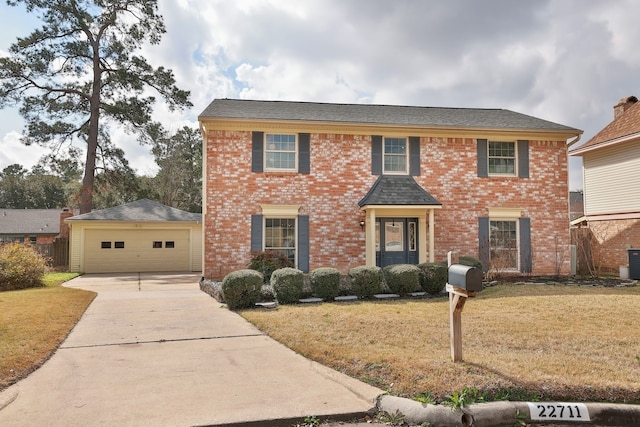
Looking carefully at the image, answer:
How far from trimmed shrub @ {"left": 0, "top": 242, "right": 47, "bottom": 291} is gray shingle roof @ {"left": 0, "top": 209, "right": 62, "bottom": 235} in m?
25.5

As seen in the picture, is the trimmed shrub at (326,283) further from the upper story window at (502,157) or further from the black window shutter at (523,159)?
the black window shutter at (523,159)

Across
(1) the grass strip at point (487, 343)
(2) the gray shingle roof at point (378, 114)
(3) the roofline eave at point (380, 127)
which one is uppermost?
(2) the gray shingle roof at point (378, 114)

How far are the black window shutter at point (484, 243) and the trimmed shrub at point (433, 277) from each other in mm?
4037

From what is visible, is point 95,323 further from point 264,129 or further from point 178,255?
point 178,255

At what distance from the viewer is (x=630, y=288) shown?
12422 mm

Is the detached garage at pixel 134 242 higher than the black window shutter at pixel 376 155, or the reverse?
the black window shutter at pixel 376 155

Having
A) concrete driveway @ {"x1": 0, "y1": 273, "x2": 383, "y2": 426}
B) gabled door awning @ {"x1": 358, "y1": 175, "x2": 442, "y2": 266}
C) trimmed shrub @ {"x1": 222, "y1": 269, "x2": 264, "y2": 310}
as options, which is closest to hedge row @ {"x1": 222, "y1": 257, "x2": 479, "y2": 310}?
trimmed shrub @ {"x1": 222, "y1": 269, "x2": 264, "y2": 310}

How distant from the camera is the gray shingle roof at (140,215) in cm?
2180

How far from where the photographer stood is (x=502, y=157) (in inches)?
627

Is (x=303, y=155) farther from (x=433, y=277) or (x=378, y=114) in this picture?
(x=433, y=277)

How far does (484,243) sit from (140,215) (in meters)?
16.0

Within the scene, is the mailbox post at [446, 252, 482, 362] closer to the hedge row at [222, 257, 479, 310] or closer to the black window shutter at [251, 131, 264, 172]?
the hedge row at [222, 257, 479, 310]

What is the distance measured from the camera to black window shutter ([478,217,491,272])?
14766 millimetres

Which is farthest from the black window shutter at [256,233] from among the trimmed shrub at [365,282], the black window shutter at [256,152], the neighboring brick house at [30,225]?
the neighboring brick house at [30,225]
